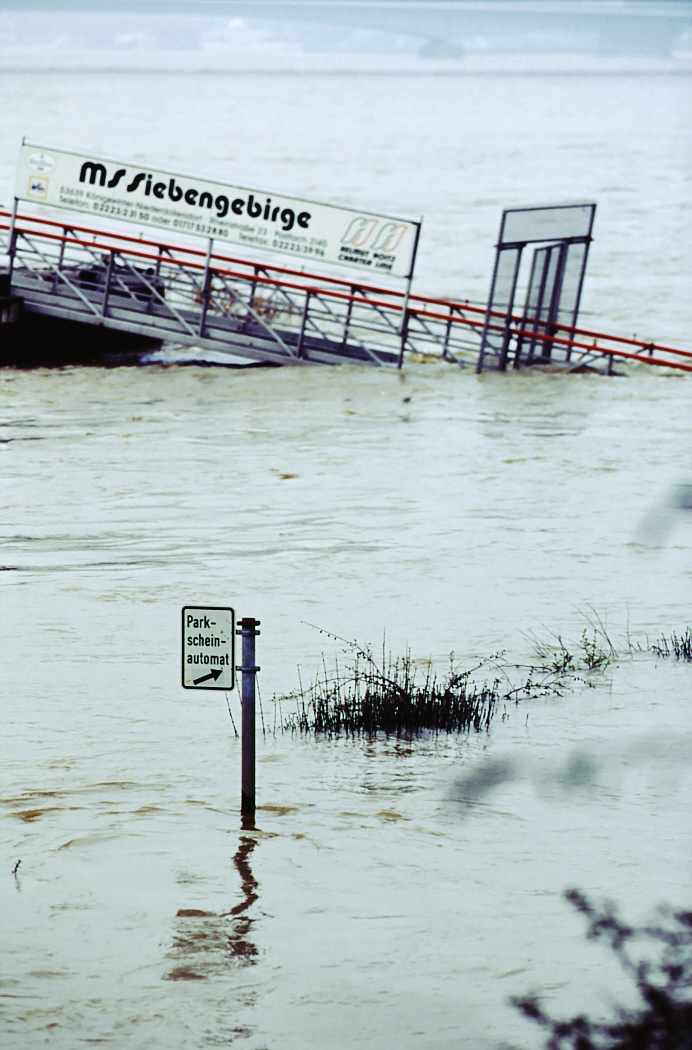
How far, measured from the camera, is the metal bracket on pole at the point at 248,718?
23.0ft

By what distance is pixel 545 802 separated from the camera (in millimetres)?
7934

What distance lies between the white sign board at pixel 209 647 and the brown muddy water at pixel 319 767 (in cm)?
90

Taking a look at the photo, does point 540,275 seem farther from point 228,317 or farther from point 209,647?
point 209,647

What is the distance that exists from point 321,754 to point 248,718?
164cm

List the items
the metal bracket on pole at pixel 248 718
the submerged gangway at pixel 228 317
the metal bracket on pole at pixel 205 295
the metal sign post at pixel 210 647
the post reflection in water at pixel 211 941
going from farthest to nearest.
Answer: the submerged gangway at pixel 228 317 → the metal bracket on pole at pixel 205 295 → the metal bracket on pole at pixel 248 718 → the metal sign post at pixel 210 647 → the post reflection in water at pixel 211 941

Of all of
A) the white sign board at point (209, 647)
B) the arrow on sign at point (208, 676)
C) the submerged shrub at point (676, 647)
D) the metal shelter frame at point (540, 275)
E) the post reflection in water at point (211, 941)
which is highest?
the metal shelter frame at point (540, 275)

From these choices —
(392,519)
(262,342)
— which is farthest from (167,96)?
(392,519)

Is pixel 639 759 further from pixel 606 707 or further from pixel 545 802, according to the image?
pixel 545 802

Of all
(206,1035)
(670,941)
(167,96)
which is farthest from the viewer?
(167,96)

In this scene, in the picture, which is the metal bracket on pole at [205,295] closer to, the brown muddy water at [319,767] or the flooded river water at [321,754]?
the flooded river water at [321,754]

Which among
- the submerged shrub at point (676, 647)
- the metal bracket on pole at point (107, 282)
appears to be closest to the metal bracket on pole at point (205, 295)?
the metal bracket on pole at point (107, 282)

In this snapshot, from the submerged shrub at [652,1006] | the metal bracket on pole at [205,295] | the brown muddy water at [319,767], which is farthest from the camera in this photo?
the metal bracket on pole at [205,295]

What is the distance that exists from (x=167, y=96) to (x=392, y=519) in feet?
572

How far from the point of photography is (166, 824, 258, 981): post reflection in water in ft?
19.6
